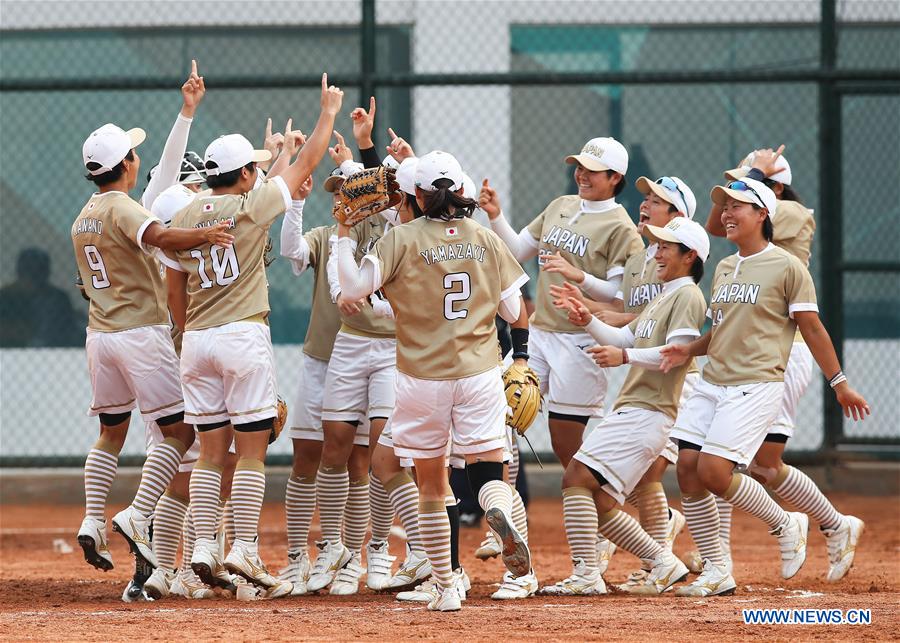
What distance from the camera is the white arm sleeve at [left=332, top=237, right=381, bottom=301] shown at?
5.85 meters

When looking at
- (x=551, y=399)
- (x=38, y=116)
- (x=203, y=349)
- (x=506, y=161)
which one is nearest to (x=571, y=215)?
(x=551, y=399)

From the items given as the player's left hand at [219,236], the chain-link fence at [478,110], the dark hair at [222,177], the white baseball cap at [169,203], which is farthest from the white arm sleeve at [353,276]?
the chain-link fence at [478,110]

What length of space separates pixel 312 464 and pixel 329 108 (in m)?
1.77

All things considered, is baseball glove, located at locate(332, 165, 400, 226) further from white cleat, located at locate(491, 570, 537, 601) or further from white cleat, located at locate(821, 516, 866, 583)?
white cleat, located at locate(821, 516, 866, 583)

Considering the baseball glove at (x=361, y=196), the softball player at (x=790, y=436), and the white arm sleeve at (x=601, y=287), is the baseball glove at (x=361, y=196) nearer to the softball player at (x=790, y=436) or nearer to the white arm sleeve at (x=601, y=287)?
the white arm sleeve at (x=601, y=287)

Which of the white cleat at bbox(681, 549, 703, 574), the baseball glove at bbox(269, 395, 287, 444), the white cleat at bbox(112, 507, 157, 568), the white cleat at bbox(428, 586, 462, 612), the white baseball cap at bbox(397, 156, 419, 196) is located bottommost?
the white cleat at bbox(681, 549, 703, 574)

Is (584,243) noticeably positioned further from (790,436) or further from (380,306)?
(790,436)

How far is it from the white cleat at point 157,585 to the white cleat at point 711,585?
2.44 meters

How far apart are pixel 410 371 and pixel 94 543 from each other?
1871 mm

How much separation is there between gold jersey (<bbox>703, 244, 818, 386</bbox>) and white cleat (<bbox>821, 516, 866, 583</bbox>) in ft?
3.94

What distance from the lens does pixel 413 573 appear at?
22.5ft

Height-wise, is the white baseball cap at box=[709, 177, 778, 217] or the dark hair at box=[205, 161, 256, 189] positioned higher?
the dark hair at box=[205, 161, 256, 189]

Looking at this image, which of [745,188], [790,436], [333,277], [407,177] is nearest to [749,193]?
[745,188]

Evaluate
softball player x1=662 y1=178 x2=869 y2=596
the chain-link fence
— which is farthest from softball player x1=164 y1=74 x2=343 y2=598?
the chain-link fence
